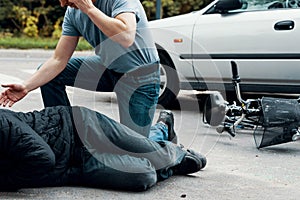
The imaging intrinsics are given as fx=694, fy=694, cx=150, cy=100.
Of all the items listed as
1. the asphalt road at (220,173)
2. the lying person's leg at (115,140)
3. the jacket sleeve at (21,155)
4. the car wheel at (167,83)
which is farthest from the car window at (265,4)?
the jacket sleeve at (21,155)

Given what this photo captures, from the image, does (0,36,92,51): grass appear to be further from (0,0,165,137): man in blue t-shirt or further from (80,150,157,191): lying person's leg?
(80,150,157,191): lying person's leg

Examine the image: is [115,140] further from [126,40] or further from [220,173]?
[220,173]

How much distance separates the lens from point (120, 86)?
479cm

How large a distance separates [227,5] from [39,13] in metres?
11.8

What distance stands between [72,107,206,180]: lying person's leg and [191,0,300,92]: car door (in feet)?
10.7

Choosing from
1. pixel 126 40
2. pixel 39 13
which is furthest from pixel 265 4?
pixel 39 13

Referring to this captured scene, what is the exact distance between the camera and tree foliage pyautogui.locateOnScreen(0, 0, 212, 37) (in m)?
18.6

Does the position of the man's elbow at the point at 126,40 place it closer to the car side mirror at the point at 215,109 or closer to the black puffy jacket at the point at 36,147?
the black puffy jacket at the point at 36,147

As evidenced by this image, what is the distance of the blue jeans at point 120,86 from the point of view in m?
4.72

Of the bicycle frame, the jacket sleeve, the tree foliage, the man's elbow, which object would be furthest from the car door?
the tree foliage

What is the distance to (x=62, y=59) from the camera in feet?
15.7

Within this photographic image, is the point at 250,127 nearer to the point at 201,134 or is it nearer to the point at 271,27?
the point at 201,134

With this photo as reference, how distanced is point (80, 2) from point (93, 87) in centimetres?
101

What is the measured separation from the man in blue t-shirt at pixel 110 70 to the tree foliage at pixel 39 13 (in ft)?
45.1
